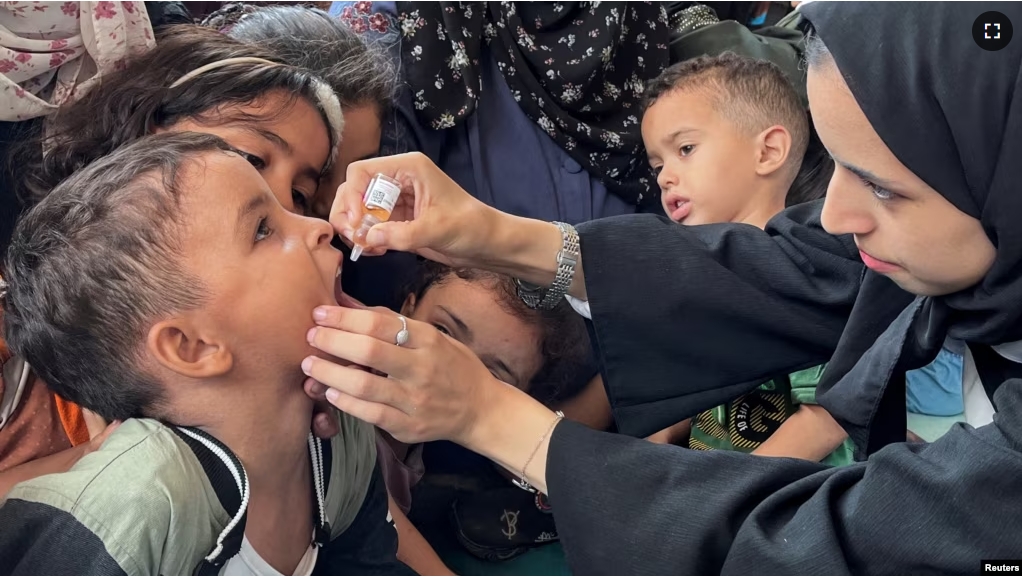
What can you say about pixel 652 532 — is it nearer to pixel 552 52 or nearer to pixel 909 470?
pixel 909 470

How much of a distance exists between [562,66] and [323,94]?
68 cm

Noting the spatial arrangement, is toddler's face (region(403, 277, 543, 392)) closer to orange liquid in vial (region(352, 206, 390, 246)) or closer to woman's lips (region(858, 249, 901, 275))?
orange liquid in vial (region(352, 206, 390, 246))

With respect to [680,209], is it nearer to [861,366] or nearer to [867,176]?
[861,366]

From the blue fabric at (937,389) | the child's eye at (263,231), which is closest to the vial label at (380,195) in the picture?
the child's eye at (263,231)

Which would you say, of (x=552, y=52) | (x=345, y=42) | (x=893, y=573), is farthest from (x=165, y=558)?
(x=552, y=52)

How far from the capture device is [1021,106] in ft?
2.85

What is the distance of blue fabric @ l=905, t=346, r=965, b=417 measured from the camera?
2010 mm

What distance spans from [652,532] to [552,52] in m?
1.25

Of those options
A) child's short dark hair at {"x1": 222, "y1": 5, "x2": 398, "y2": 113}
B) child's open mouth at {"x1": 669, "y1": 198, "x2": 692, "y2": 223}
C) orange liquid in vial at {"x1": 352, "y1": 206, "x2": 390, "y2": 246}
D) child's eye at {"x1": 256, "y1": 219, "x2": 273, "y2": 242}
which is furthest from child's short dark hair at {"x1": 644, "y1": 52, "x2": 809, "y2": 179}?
child's eye at {"x1": 256, "y1": 219, "x2": 273, "y2": 242}

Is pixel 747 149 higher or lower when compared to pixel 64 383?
higher

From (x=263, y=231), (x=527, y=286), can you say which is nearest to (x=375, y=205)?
(x=263, y=231)

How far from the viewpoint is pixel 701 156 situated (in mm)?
1975

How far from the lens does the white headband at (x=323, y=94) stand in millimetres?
1364

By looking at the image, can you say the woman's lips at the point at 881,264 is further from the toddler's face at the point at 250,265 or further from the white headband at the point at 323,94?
the white headband at the point at 323,94
